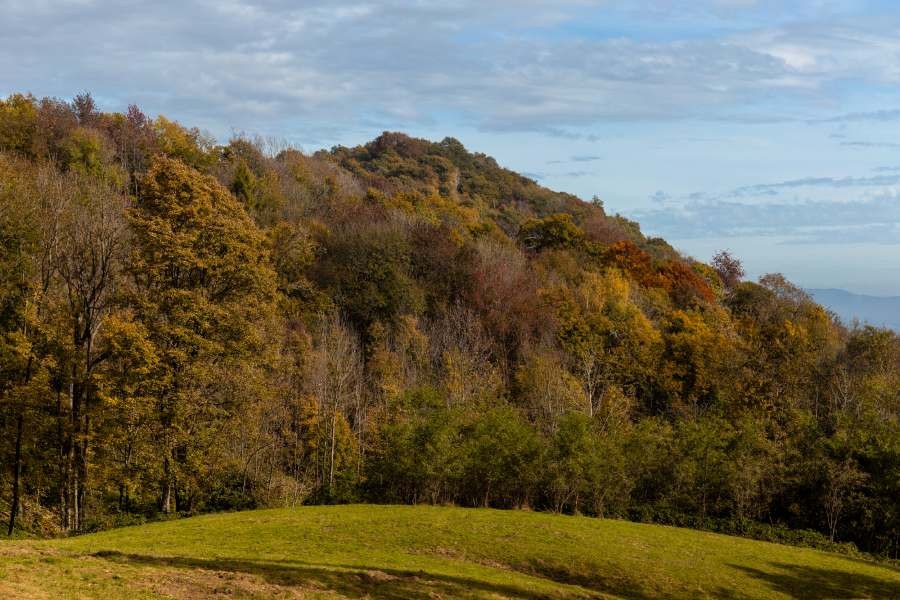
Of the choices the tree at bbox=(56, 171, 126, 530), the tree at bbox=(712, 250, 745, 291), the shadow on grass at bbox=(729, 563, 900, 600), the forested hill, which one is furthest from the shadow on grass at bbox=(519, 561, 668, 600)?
the tree at bbox=(712, 250, 745, 291)

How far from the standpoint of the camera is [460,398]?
46.9m

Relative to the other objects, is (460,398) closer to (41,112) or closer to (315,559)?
(315,559)

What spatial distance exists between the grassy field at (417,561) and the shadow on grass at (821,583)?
72mm

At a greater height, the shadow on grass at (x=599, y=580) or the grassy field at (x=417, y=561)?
the grassy field at (x=417, y=561)

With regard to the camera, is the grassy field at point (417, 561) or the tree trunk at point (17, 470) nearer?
the grassy field at point (417, 561)

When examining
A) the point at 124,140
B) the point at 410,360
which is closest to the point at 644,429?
the point at 410,360

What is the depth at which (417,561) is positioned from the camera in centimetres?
2333

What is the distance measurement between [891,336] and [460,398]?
33169 mm

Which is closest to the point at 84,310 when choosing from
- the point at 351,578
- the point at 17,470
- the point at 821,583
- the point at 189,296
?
the point at 189,296

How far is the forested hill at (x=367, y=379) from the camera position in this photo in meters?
31.7

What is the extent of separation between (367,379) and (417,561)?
31.3m

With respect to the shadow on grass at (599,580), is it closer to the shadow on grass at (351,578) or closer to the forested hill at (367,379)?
the shadow on grass at (351,578)

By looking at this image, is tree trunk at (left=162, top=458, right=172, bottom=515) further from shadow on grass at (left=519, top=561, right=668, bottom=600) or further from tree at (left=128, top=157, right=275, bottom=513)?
shadow on grass at (left=519, top=561, right=668, bottom=600)

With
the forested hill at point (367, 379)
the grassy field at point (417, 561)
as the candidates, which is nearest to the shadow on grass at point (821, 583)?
the grassy field at point (417, 561)
